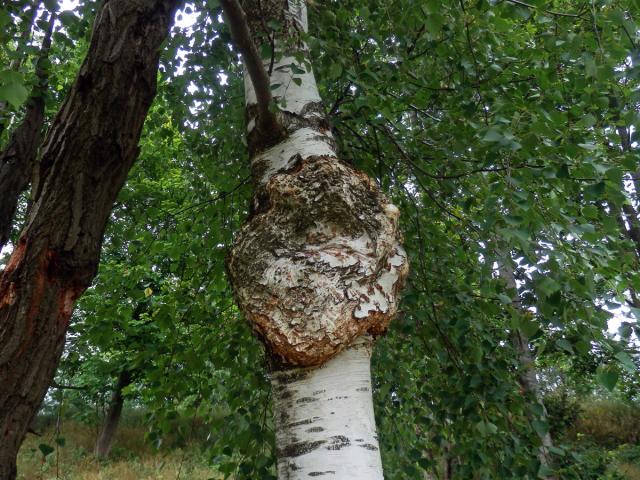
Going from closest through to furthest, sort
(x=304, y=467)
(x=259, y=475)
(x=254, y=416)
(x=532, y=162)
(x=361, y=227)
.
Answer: (x=304, y=467) → (x=361, y=227) → (x=532, y=162) → (x=259, y=475) → (x=254, y=416)

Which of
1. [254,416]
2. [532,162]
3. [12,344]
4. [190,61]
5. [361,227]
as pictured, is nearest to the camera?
[12,344]

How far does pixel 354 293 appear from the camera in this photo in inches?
55.6

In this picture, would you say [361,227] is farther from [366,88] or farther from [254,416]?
[254,416]

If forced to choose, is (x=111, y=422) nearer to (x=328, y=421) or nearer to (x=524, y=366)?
(x=524, y=366)

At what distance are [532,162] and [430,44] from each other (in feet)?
3.01

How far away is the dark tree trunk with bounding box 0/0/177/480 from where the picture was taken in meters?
1.39

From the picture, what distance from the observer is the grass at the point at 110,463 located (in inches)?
328

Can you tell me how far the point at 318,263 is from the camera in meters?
1.43

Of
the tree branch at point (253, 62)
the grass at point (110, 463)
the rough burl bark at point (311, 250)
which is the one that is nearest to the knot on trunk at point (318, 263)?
the rough burl bark at point (311, 250)

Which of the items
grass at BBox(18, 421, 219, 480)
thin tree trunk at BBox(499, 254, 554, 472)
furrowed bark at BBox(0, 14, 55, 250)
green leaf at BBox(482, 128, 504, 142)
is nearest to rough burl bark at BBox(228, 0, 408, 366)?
green leaf at BBox(482, 128, 504, 142)

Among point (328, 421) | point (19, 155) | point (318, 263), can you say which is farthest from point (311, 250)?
point (19, 155)

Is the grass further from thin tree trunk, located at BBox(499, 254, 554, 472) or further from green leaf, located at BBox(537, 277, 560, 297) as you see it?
green leaf, located at BBox(537, 277, 560, 297)

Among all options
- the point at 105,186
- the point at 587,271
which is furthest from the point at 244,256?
the point at 587,271

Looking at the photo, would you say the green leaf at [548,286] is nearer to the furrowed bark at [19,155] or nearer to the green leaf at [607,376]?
the green leaf at [607,376]
